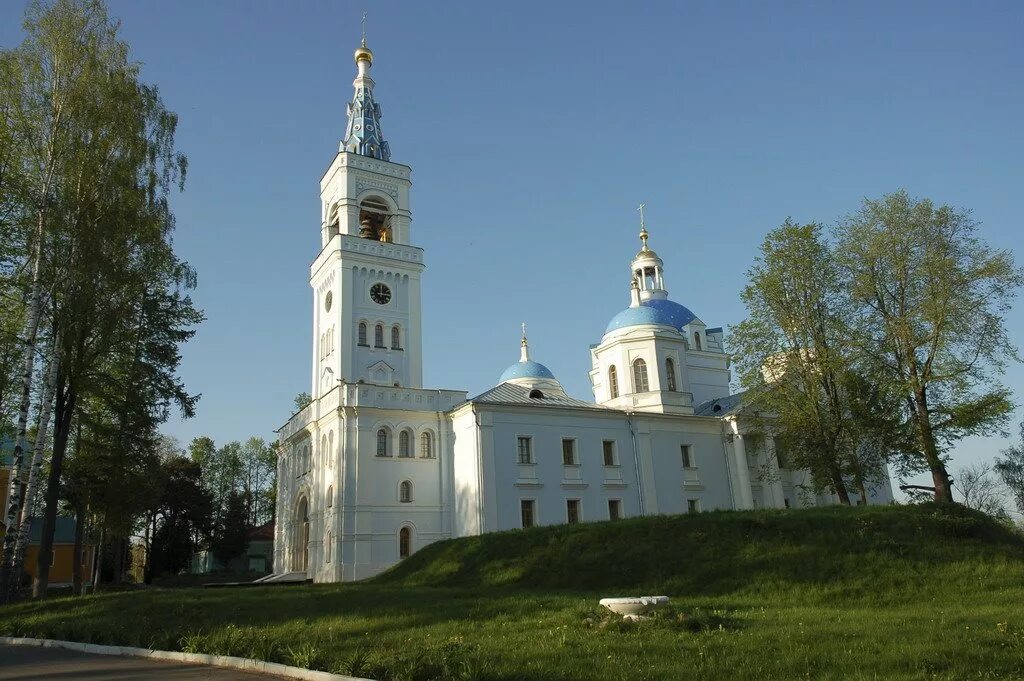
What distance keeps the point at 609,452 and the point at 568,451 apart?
7.48ft

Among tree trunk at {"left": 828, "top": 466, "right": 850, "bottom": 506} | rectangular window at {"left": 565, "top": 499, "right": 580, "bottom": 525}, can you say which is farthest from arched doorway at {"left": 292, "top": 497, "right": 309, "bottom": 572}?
tree trunk at {"left": 828, "top": 466, "right": 850, "bottom": 506}

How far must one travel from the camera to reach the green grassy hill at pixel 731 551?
16.9 meters

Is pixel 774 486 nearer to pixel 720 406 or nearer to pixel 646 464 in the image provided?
pixel 720 406

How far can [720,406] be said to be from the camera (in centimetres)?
4091

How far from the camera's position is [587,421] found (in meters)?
34.9

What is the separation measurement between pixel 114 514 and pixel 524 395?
17.7m

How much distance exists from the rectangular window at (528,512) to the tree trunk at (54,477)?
17.4 meters

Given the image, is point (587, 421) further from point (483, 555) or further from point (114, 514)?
point (114, 514)

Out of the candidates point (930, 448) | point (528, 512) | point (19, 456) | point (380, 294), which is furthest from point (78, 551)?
point (930, 448)

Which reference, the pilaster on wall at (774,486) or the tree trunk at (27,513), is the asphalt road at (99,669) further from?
the pilaster on wall at (774,486)

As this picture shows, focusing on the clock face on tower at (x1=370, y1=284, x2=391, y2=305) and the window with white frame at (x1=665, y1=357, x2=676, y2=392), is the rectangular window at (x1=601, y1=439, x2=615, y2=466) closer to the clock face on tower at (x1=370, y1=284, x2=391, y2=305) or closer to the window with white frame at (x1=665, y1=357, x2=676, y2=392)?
the window with white frame at (x1=665, y1=357, x2=676, y2=392)

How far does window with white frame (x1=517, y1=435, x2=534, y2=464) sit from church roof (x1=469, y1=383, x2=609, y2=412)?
1517 mm

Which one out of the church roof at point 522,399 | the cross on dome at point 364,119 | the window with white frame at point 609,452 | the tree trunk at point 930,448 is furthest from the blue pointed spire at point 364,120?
the tree trunk at point 930,448

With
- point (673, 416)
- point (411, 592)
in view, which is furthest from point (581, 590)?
point (673, 416)
